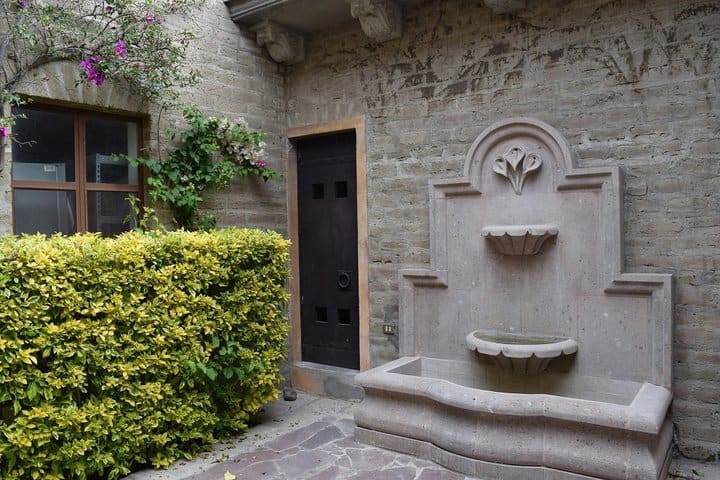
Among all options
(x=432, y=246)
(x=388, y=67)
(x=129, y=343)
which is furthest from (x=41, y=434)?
(x=388, y=67)

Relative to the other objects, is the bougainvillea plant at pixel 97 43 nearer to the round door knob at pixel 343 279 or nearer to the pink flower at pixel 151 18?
the pink flower at pixel 151 18

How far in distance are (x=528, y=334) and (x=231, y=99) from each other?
344cm

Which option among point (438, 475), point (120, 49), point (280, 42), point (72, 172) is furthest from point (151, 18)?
point (438, 475)

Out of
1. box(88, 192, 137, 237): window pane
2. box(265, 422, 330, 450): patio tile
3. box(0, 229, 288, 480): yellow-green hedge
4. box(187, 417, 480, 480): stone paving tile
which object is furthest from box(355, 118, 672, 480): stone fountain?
box(88, 192, 137, 237): window pane

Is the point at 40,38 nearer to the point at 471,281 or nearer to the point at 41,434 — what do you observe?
the point at 41,434

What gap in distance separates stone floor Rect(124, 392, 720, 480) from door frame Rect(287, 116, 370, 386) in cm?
91

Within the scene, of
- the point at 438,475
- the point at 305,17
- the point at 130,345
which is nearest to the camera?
the point at 438,475

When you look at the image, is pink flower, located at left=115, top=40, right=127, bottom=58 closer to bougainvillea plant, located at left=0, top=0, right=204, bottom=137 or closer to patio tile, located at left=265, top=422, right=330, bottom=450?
bougainvillea plant, located at left=0, top=0, right=204, bottom=137

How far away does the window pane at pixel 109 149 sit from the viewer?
4336 millimetres

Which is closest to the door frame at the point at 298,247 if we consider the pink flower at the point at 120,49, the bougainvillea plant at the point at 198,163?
the bougainvillea plant at the point at 198,163

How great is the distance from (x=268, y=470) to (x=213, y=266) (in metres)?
1.46

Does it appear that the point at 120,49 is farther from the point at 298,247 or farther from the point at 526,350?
the point at 526,350

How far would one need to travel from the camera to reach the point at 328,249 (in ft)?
17.9

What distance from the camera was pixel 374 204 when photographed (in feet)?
16.5
